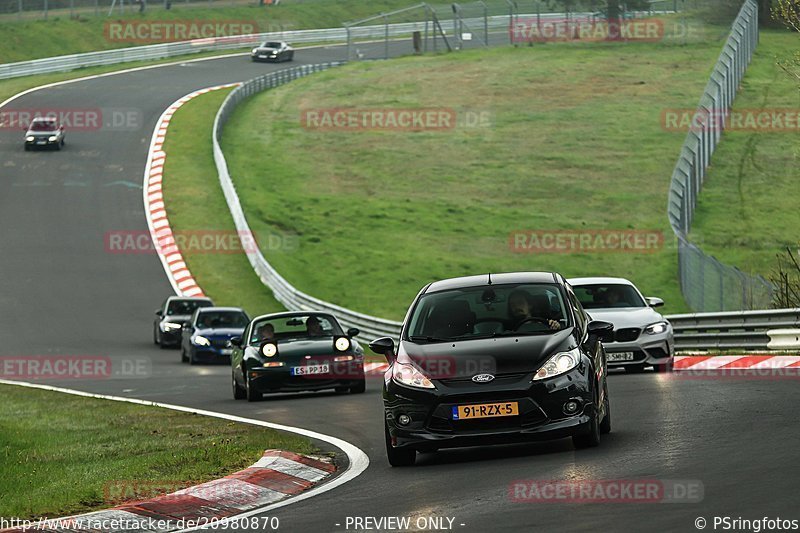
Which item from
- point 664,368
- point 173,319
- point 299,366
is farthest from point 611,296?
point 173,319

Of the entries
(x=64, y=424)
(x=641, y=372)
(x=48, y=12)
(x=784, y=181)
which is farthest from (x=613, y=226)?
(x=48, y=12)

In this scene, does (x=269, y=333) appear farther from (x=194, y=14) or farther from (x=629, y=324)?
(x=194, y=14)

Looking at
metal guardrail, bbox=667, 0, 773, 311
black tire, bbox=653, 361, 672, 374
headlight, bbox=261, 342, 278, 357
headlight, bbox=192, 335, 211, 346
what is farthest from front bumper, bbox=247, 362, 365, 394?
headlight, bbox=192, 335, 211, 346

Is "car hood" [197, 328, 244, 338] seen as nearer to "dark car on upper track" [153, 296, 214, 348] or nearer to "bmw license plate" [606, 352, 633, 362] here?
"dark car on upper track" [153, 296, 214, 348]

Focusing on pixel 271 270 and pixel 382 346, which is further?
pixel 271 270

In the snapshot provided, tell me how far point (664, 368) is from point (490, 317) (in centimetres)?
971

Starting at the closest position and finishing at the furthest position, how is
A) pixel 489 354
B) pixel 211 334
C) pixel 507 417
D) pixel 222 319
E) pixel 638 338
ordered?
pixel 507 417 < pixel 489 354 < pixel 638 338 < pixel 211 334 < pixel 222 319

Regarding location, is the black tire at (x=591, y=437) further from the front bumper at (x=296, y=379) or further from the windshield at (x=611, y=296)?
the windshield at (x=611, y=296)

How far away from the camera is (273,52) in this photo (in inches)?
3319

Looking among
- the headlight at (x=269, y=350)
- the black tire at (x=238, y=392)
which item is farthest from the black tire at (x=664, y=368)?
the black tire at (x=238, y=392)

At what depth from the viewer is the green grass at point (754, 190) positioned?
42.4m

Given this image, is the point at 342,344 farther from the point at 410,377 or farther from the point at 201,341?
the point at 201,341

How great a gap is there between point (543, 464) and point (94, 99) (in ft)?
201

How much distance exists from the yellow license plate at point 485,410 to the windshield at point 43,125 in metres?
51.3
